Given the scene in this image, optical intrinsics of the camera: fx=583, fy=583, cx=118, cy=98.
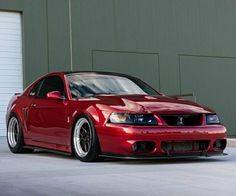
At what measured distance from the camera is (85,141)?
27.3 ft

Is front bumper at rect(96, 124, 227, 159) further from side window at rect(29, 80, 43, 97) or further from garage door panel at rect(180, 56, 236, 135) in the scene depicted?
garage door panel at rect(180, 56, 236, 135)

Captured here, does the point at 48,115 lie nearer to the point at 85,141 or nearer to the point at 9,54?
the point at 85,141

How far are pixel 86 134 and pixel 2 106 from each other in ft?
30.6

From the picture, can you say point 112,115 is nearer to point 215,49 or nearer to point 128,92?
point 128,92

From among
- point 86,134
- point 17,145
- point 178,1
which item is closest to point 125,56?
point 178,1

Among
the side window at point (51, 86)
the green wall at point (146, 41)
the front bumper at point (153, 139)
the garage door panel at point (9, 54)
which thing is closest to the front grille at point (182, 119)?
the front bumper at point (153, 139)

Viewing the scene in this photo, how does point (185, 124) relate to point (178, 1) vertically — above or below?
below

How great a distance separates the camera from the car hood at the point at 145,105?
26.0ft

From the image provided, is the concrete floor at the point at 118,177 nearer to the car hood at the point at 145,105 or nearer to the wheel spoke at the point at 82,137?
the wheel spoke at the point at 82,137

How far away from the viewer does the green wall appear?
1780 centimetres

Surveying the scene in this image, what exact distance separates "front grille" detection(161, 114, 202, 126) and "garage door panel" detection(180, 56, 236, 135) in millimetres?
12424

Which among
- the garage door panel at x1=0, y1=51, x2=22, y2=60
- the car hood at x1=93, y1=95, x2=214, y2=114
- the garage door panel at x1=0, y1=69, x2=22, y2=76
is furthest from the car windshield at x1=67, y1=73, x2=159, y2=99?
the garage door panel at x1=0, y1=51, x2=22, y2=60

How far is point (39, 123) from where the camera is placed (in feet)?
30.8

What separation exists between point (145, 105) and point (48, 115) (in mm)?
1850
